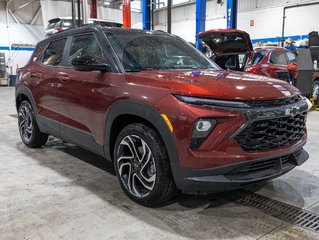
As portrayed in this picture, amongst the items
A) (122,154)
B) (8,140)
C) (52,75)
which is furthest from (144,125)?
(8,140)

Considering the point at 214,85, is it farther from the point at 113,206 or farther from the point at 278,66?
the point at 278,66

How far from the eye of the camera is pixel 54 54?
397 centimetres

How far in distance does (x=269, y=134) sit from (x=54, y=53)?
273 cm

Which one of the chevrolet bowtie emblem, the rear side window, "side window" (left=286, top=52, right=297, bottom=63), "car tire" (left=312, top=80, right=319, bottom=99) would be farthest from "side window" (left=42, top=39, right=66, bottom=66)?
"car tire" (left=312, top=80, right=319, bottom=99)

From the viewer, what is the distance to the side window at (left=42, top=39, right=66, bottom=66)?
12.5ft

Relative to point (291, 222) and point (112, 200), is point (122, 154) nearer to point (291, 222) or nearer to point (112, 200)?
point (112, 200)

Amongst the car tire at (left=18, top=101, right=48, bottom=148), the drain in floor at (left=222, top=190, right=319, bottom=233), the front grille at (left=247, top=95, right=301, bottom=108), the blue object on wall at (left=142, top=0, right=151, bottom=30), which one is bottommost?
the drain in floor at (left=222, top=190, right=319, bottom=233)

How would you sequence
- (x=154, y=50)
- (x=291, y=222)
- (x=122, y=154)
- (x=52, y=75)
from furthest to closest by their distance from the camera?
(x=52, y=75), (x=154, y=50), (x=122, y=154), (x=291, y=222)

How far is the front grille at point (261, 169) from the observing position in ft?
7.49

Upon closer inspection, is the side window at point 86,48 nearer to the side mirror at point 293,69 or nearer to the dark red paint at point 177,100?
the dark red paint at point 177,100

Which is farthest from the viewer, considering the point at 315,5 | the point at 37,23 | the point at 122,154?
the point at 37,23

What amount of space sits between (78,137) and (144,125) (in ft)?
3.48

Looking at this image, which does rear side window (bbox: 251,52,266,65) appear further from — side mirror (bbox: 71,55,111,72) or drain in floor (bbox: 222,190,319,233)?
side mirror (bbox: 71,55,111,72)

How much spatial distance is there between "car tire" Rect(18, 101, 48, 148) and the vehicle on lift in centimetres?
353
